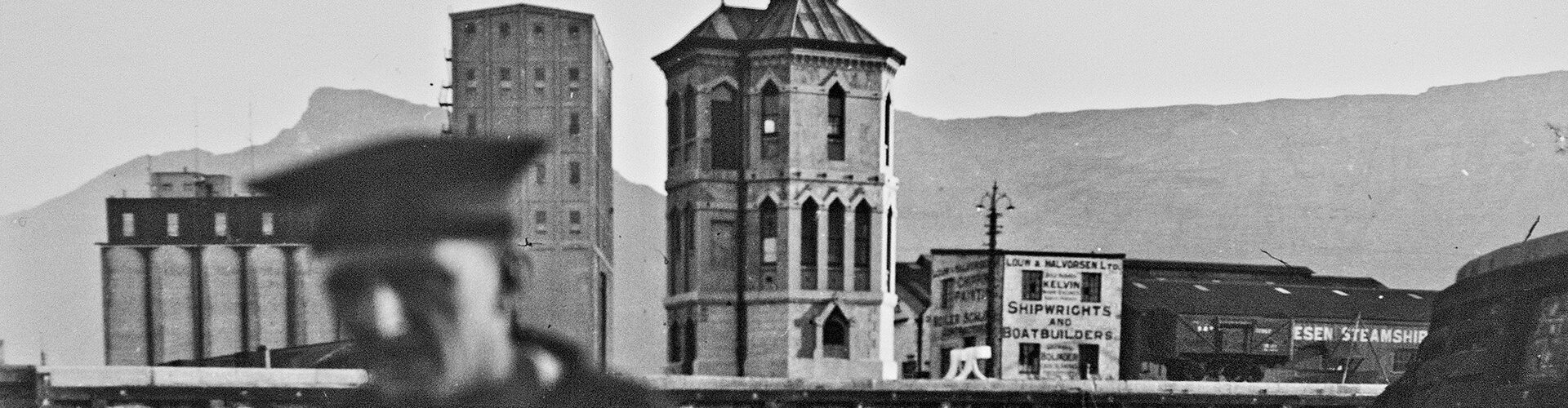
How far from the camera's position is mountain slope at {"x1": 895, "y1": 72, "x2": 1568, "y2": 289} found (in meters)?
18.9

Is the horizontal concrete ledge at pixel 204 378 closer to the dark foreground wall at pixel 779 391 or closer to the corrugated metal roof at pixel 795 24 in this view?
the dark foreground wall at pixel 779 391

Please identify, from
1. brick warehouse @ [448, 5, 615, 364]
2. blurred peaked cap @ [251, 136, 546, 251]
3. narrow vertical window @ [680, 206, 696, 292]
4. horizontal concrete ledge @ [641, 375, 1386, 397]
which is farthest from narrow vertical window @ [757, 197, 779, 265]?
blurred peaked cap @ [251, 136, 546, 251]

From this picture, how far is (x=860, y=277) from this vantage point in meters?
16.4

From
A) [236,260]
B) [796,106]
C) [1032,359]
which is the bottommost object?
[1032,359]

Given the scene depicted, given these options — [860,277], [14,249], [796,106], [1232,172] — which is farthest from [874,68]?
[14,249]

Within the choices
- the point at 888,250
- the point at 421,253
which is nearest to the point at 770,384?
the point at 888,250

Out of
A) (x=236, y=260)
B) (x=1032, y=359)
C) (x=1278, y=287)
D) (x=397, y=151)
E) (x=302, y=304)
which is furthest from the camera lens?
(x=1278, y=287)

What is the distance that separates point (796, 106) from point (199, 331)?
25.3ft

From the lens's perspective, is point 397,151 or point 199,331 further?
point 199,331

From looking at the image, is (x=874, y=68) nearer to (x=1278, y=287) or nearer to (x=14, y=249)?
(x=1278, y=287)

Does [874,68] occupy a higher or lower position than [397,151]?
higher

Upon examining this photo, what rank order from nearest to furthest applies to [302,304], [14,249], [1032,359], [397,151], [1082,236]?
[397,151]
[14,249]
[302,304]
[1032,359]
[1082,236]

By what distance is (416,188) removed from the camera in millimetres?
1551

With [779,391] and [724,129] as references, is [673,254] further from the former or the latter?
[779,391]
